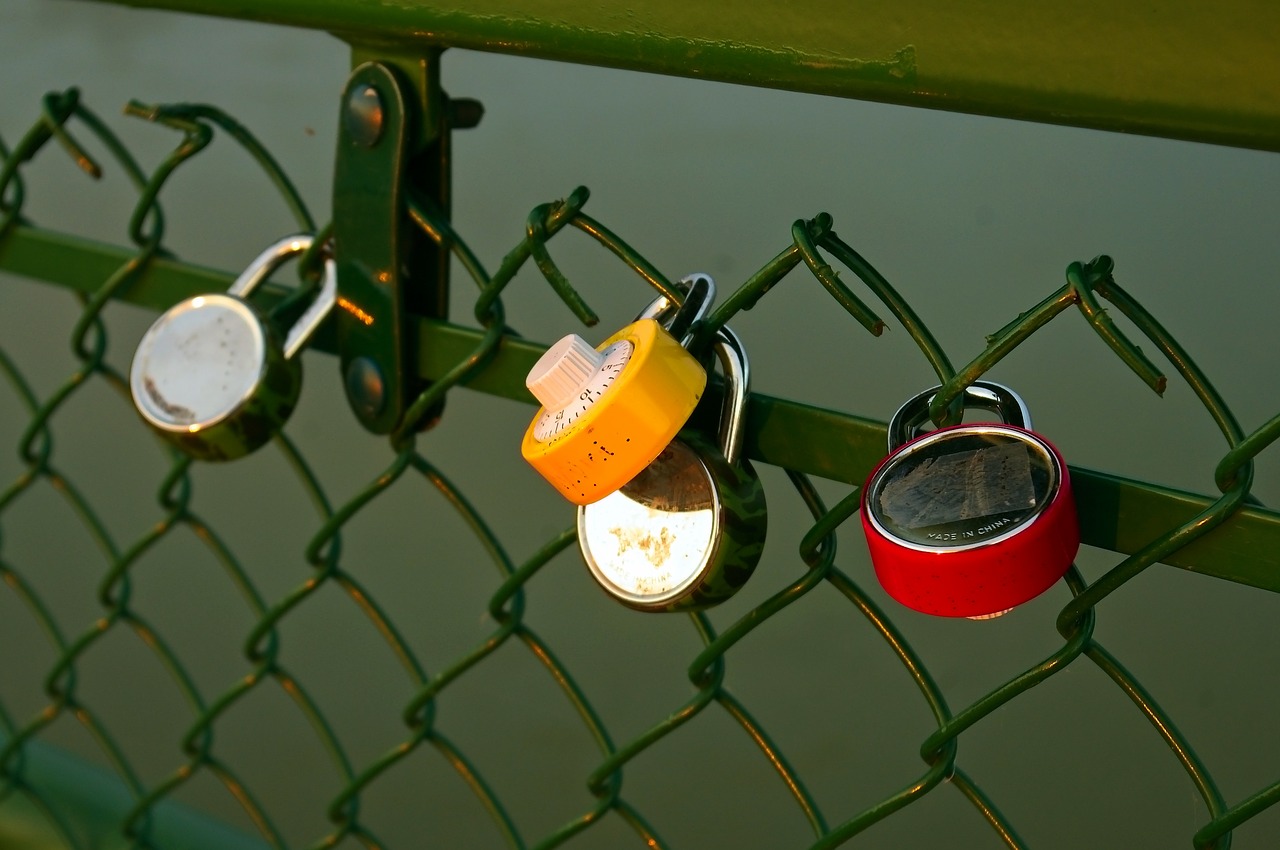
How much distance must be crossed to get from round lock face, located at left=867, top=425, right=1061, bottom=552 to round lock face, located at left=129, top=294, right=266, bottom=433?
41 centimetres

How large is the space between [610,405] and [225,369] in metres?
0.33

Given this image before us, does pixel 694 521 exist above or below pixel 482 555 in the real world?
below

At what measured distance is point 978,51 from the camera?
1.71 feet

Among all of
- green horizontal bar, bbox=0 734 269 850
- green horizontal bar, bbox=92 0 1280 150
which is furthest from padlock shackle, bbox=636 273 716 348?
green horizontal bar, bbox=0 734 269 850

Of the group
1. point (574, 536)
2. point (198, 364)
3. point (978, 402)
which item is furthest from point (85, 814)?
point (978, 402)

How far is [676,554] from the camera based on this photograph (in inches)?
26.3

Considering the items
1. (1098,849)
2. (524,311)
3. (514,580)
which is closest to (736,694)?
(1098,849)

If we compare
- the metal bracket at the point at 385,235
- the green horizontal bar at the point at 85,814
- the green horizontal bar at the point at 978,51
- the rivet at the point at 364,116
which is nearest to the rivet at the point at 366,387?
the metal bracket at the point at 385,235

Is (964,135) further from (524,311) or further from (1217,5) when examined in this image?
(1217,5)

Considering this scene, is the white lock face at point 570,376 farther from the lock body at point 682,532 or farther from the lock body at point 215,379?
the lock body at point 215,379

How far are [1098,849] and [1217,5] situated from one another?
1697 millimetres

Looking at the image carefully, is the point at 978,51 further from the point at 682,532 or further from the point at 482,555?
the point at 482,555

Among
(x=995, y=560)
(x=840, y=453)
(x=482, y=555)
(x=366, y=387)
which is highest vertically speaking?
(x=482, y=555)

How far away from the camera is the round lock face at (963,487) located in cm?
56
